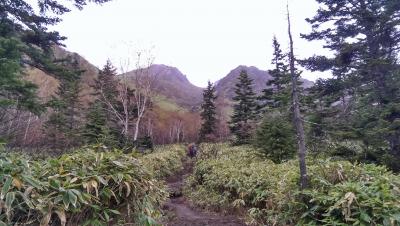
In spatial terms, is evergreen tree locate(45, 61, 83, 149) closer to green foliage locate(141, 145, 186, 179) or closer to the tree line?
green foliage locate(141, 145, 186, 179)

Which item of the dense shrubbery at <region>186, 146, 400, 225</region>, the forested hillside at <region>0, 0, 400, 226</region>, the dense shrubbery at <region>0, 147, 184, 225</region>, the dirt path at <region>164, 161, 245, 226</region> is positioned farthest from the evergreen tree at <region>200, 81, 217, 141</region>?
the dense shrubbery at <region>0, 147, 184, 225</region>

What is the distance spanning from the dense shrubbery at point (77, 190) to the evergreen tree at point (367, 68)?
7373 mm

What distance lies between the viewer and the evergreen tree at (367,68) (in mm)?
10180

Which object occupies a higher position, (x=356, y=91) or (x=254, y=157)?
(x=356, y=91)

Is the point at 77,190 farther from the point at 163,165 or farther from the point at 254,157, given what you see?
the point at 163,165

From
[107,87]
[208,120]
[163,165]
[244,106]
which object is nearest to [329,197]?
[163,165]

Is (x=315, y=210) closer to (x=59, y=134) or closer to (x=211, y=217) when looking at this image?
(x=211, y=217)

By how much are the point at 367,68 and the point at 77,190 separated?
10546 millimetres

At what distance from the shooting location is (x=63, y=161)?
12.4 feet

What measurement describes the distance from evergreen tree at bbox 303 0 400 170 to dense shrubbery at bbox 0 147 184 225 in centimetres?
737

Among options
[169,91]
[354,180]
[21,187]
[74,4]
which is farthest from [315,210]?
[169,91]

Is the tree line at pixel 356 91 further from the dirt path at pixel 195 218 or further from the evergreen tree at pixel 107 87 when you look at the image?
the evergreen tree at pixel 107 87

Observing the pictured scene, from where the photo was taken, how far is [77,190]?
3.29m

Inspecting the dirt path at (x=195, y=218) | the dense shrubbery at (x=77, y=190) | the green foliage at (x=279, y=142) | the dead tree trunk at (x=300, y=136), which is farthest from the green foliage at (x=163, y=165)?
the dense shrubbery at (x=77, y=190)
